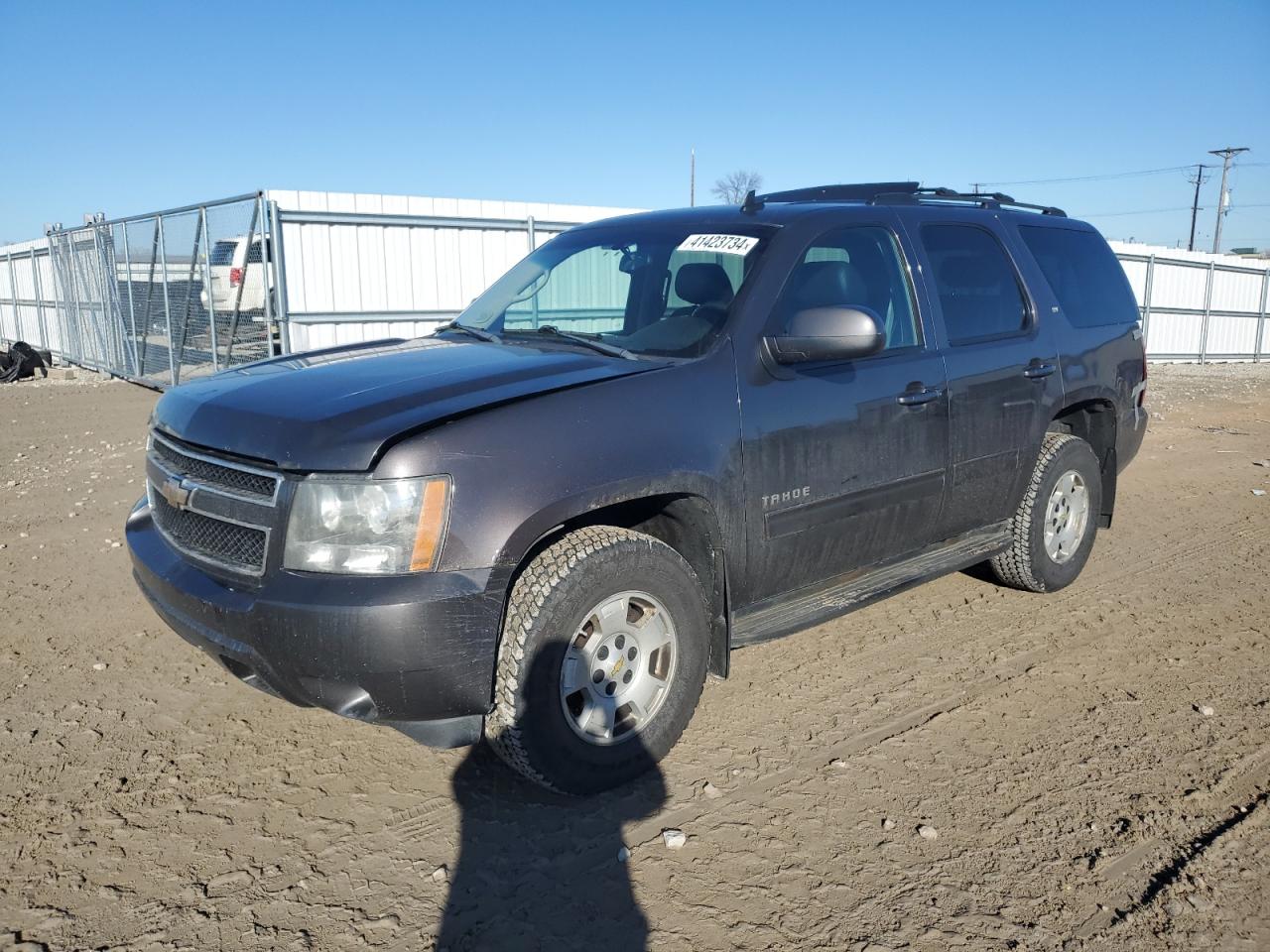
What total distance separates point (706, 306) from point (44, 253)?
19881mm

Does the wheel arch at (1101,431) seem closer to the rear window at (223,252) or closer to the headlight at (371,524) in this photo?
the headlight at (371,524)

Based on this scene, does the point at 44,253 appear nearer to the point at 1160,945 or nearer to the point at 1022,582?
the point at 1022,582

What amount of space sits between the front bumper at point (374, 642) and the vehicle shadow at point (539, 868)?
37 centimetres

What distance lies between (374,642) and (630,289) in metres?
2.04

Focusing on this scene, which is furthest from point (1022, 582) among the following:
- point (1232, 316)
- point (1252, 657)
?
point (1232, 316)

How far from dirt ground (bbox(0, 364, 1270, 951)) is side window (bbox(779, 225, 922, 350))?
156 cm

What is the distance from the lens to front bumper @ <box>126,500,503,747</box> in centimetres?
272

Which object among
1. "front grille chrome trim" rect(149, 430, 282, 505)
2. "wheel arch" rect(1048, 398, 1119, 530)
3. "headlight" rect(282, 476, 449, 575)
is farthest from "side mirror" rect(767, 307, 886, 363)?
"wheel arch" rect(1048, 398, 1119, 530)

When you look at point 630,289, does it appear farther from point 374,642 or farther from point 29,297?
point 29,297

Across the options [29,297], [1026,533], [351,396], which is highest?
[351,396]

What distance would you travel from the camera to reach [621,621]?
3.21m

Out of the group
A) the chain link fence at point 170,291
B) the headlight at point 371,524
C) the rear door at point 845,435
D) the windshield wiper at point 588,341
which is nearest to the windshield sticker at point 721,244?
the rear door at point 845,435

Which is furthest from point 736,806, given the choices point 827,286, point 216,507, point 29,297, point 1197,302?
point 1197,302

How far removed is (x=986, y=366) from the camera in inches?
177
